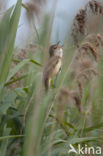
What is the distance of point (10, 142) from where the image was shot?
1797mm

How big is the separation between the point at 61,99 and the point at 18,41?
235 cm

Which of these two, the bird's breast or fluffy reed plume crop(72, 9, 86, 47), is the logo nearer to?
the bird's breast

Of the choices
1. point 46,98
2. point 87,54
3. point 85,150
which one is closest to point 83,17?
point 87,54

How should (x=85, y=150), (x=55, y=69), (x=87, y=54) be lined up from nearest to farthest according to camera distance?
(x=87, y=54), (x=55, y=69), (x=85, y=150)

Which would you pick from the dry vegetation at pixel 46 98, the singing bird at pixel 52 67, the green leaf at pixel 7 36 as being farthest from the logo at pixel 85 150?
the green leaf at pixel 7 36

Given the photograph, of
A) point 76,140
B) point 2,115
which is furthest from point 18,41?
point 76,140

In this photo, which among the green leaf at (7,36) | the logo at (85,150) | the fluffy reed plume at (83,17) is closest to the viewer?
the fluffy reed plume at (83,17)

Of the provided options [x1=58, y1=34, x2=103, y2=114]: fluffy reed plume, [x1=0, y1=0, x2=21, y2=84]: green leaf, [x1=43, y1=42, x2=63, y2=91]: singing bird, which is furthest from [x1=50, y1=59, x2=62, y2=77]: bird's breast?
[x1=0, y1=0, x2=21, y2=84]: green leaf

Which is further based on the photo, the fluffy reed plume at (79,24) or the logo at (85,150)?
the logo at (85,150)

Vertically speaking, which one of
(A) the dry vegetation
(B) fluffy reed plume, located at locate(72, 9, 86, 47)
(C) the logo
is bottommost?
(C) the logo

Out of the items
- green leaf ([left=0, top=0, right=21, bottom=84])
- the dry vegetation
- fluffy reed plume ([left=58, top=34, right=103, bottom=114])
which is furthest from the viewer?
green leaf ([left=0, top=0, right=21, bottom=84])

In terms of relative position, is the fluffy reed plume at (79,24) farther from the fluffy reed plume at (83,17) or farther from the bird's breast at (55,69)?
the bird's breast at (55,69)

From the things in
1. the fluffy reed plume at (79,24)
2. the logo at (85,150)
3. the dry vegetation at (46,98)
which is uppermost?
the fluffy reed plume at (79,24)

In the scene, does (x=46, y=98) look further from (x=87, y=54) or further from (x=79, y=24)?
(x=79, y=24)
